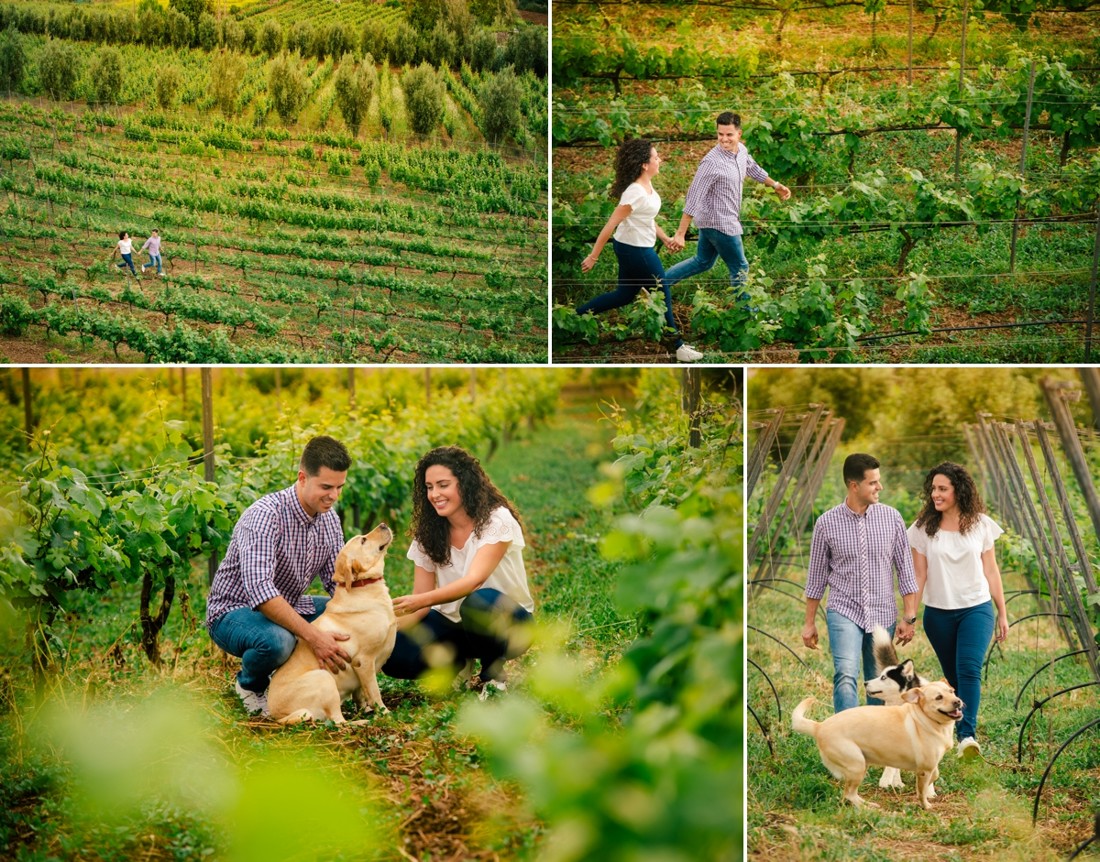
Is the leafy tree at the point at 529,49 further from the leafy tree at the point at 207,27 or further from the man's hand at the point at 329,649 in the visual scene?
the man's hand at the point at 329,649

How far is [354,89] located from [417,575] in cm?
342

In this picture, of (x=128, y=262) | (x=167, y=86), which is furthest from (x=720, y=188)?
(x=128, y=262)

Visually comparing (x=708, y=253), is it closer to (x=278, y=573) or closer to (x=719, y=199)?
(x=719, y=199)

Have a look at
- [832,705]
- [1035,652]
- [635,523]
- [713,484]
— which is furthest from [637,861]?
[1035,652]

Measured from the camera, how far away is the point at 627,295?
5.75 meters

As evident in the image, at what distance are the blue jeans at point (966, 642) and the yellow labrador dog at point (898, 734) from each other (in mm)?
354

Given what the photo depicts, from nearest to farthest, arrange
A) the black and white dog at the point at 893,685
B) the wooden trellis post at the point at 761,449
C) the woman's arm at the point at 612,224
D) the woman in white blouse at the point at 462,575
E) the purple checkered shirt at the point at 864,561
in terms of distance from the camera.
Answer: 1. the black and white dog at the point at 893,685
2. the woman in white blouse at the point at 462,575
3. the purple checkered shirt at the point at 864,561
4. the wooden trellis post at the point at 761,449
5. the woman's arm at the point at 612,224

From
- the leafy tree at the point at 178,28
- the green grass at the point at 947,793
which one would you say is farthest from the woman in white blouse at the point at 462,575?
the leafy tree at the point at 178,28

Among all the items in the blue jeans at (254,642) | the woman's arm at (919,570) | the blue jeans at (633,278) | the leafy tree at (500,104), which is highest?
Result: the leafy tree at (500,104)

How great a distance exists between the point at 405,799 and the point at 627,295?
3278mm

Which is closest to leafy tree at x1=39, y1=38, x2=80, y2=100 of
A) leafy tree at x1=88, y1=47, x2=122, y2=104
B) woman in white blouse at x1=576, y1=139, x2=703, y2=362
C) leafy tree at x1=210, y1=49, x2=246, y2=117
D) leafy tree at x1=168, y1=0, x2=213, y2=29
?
leafy tree at x1=88, y1=47, x2=122, y2=104

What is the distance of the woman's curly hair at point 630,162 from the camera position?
5.53 meters

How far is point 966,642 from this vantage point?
412 centimetres

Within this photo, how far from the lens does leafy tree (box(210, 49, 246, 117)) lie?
247 inches
